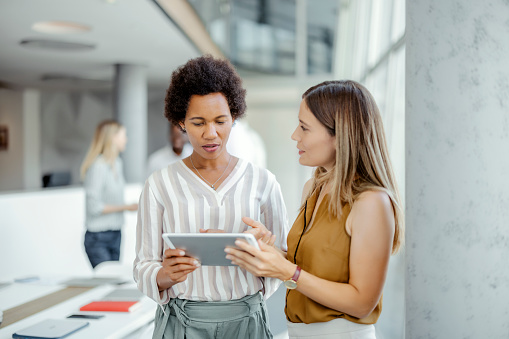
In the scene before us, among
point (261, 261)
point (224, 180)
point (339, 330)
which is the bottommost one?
point (339, 330)

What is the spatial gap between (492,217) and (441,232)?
19cm

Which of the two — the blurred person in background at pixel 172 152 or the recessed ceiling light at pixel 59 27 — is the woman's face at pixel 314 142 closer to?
the blurred person in background at pixel 172 152

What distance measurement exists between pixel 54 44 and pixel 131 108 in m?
2.05

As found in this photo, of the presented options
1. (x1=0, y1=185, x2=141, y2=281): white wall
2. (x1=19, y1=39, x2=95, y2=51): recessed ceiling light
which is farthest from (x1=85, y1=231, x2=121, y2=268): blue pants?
(x1=19, y1=39, x2=95, y2=51): recessed ceiling light

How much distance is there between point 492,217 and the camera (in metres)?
1.85

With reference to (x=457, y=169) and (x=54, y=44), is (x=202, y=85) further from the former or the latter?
(x=54, y=44)

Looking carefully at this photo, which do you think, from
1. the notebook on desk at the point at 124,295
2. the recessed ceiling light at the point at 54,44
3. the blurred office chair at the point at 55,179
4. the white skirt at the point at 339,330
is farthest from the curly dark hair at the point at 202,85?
the blurred office chair at the point at 55,179

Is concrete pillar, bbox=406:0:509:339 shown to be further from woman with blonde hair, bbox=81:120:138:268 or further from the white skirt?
woman with blonde hair, bbox=81:120:138:268

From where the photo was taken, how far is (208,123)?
175 centimetres

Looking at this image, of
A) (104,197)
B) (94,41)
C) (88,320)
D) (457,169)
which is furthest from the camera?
(94,41)

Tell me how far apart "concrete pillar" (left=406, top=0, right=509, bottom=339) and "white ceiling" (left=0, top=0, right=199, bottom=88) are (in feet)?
15.1

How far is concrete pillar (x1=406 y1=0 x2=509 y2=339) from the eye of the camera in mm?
1838

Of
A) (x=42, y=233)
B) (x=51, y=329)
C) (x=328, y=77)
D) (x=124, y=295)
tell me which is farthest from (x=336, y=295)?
(x=328, y=77)

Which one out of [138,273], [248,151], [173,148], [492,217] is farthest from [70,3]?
[492,217]
